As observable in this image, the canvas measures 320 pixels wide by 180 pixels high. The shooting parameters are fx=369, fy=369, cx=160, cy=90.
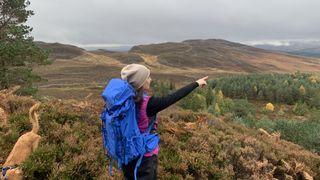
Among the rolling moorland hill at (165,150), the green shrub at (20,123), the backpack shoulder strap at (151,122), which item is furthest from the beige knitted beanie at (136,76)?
the green shrub at (20,123)

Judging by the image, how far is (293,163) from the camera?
1082 centimetres

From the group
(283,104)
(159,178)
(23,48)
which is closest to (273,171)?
(159,178)

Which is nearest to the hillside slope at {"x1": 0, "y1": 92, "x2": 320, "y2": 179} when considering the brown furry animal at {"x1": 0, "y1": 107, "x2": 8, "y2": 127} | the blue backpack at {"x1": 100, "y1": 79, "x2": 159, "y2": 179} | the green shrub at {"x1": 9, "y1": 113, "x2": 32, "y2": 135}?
the green shrub at {"x1": 9, "y1": 113, "x2": 32, "y2": 135}

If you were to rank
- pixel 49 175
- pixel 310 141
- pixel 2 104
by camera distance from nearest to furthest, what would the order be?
1. pixel 49 175
2. pixel 2 104
3. pixel 310 141

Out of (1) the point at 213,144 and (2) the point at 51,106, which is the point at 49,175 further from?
(1) the point at 213,144

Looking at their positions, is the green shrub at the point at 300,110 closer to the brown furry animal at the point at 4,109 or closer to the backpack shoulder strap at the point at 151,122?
the brown furry animal at the point at 4,109

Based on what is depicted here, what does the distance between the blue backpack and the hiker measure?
0.09 meters

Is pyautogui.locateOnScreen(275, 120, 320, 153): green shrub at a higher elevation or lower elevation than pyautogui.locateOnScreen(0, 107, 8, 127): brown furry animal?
lower

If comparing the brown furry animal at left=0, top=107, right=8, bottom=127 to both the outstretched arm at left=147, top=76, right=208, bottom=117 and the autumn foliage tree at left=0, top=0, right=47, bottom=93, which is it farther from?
the autumn foliage tree at left=0, top=0, right=47, bottom=93

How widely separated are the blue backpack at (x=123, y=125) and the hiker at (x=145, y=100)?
90 mm

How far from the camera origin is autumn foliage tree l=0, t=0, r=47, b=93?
25.0 metres

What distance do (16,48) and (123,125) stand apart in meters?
21.8

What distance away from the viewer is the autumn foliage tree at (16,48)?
25.0 m

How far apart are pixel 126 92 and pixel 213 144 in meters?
5.25
